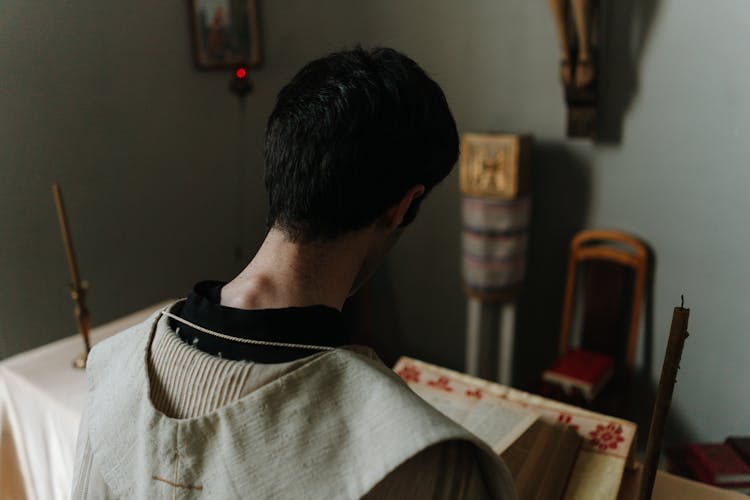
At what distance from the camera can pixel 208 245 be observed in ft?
8.41

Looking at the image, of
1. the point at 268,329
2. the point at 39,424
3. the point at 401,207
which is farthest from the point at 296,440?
the point at 39,424

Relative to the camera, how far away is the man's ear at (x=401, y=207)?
778 millimetres

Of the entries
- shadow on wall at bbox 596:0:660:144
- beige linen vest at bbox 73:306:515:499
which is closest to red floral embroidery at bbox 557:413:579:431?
beige linen vest at bbox 73:306:515:499

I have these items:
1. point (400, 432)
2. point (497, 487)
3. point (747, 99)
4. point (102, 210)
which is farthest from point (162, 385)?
point (747, 99)

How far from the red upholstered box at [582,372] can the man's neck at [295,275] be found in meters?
1.42

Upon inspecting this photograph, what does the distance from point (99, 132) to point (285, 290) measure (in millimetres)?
1586

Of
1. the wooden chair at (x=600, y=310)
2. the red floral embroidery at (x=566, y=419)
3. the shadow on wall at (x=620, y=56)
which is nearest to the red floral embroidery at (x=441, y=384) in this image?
the red floral embroidery at (x=566, y=419)

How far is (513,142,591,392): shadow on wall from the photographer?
2.25 metres

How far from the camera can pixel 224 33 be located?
2.39 m

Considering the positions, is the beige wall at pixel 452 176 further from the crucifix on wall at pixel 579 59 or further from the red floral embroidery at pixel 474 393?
the red floral embroidery at pixel 474 393

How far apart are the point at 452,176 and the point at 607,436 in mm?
1683

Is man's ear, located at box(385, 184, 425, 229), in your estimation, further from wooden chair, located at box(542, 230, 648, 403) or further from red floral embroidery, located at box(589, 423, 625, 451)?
wooden chair, located at box(542, 230, 648, 403)

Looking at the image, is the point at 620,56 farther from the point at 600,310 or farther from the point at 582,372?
the point at 582,372

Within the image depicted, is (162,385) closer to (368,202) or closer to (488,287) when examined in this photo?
(368,202)
